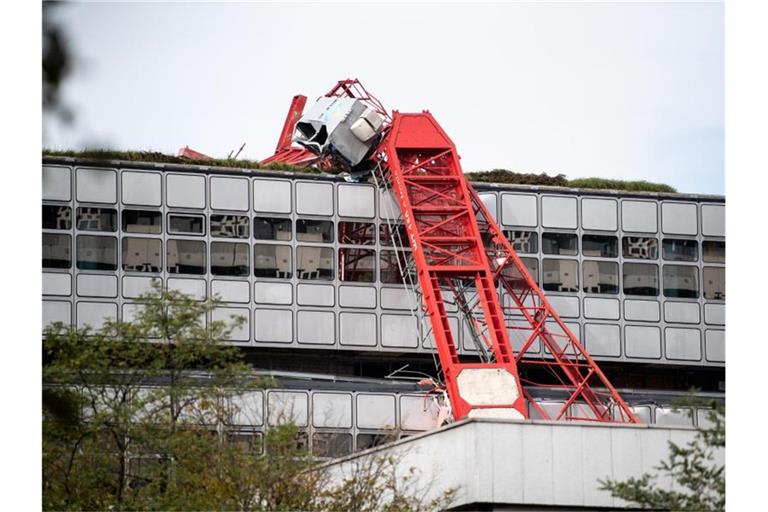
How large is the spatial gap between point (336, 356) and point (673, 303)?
28.1 ft

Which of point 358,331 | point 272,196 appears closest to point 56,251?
point 272,196

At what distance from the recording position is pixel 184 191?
4594cm

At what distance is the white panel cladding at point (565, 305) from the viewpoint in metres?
47.7

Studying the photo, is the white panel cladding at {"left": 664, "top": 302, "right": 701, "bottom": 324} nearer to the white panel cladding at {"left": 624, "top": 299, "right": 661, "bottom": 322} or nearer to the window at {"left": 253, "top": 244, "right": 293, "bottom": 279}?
the white panel cladding at {"left": 624, "top": 299, "right": 661, "bottom": 322}

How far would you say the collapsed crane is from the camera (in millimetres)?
42250

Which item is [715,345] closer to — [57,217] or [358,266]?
[358,266]

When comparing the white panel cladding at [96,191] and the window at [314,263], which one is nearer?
the white panel cladding at [96,191]

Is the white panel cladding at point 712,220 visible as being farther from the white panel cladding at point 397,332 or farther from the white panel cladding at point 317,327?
the white panel cladding at point 317,327

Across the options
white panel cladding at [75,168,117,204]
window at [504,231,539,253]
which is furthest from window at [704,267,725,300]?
white panel cladding at [75,168,117,204]

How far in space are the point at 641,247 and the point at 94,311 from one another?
1393 centimetres

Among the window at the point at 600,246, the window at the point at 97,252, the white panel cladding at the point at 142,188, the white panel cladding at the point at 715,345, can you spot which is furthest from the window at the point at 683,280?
the window at the point at 97,252

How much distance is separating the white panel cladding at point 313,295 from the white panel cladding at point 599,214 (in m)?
6.95

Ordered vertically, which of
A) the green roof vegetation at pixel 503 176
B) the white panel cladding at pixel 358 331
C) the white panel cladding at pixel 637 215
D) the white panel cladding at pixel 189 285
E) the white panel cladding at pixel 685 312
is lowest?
the white panel cladding at pixel 358 331
